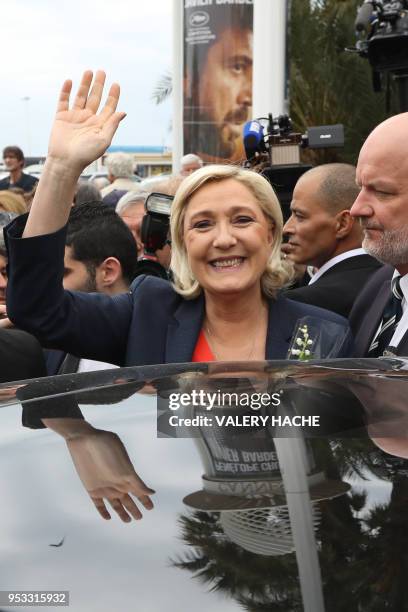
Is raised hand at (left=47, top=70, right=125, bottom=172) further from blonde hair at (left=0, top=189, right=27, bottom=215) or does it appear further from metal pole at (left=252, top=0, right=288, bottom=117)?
metal pole at (left=252, top=0, right=288, bottom=117)

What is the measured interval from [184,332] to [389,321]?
1.81ft

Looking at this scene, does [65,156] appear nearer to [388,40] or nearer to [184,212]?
[184,212]

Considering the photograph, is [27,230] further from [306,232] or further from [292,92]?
[292,92]

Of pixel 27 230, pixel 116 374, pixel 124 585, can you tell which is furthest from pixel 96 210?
pixel 124 585

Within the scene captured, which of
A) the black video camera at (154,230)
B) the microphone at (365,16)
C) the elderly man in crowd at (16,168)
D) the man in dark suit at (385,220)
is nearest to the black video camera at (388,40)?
the microphone at (365,16)

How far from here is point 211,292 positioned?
2.58m

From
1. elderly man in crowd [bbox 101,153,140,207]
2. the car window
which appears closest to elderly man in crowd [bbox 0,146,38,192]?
elderly man in crowd [bbox 101,153,140,207]

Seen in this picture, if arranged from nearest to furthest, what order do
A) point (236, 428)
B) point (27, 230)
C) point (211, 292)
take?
point (236, 428)
point (27, 230)
point (211, 292)

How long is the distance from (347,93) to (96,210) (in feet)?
38.7

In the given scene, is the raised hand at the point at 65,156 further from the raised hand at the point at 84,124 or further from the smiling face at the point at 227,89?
the smiling face at the point at 227,89

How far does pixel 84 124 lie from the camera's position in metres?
2.43

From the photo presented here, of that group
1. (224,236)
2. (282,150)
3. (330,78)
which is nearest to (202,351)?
(224,236)

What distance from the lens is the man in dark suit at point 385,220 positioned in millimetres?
2602

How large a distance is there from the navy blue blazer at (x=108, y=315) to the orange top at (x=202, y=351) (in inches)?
0.9
